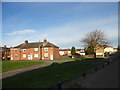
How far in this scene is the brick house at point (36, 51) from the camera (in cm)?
4528

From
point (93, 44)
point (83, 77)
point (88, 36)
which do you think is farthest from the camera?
point (88, 36)

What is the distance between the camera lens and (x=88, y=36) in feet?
144

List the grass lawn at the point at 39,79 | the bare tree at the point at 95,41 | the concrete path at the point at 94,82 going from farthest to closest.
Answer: the bare tree at the point at 95,41 < the grass lawn at the point at 39,79 < the concrete path at the point at 94,82

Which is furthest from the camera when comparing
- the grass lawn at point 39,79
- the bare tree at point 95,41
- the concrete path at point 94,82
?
the bare tree at point 95,41

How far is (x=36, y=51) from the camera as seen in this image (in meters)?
46.6

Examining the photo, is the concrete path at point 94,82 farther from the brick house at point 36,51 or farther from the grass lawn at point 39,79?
the brick house at point 36,51

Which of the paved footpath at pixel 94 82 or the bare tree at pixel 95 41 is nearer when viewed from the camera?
the paved footpath at pixel 94 82

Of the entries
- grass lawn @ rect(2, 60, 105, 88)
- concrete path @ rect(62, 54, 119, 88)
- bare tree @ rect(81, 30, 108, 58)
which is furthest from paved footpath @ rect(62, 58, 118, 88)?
bare tree @ rect(81, 30, 108, 58)

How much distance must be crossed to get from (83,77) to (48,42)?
37443mm

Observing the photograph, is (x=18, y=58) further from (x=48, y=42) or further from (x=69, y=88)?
(x=69, y=88)

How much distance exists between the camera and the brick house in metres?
45.3

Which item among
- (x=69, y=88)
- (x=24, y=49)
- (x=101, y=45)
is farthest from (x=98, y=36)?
(x=69, y=88)

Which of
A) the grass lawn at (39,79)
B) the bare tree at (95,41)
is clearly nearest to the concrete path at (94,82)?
the grass lawn at (39,79)

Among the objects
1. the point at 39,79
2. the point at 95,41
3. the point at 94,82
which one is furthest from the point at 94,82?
the point at 95,41
